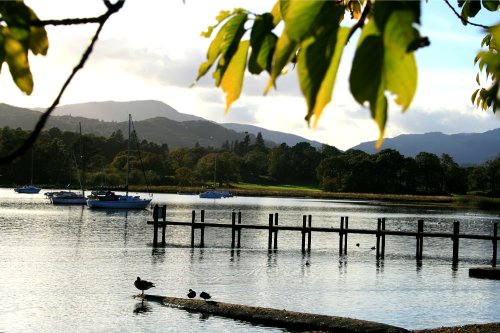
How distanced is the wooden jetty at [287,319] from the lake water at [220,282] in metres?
0.32

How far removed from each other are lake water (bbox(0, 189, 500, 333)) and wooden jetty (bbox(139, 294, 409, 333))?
321 millimetres

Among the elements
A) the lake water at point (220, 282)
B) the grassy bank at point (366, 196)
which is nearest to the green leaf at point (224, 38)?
the lake water at point (220, 282)

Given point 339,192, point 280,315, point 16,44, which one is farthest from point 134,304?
point 339,192

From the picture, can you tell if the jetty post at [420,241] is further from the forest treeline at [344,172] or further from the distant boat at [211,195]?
the distant boat at [211,195]

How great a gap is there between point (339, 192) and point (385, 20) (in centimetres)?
18086

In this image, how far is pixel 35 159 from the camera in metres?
158

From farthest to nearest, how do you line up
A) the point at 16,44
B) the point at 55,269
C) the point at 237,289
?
1. the point at 55,269
2. the point at 237,289
3. the point at 16,44

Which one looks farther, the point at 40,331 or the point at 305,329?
the point at 40,331

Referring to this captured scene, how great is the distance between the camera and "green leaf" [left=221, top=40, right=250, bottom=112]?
1348mm

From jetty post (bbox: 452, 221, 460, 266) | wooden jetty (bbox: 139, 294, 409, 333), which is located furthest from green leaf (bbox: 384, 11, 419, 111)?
jetty post (bbox: 452, 221, 460, 266)

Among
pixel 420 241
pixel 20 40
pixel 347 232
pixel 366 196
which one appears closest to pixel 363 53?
pixel 20 40

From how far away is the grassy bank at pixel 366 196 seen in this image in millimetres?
137750

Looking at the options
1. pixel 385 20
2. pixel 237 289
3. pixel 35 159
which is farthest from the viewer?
pixel 35 159

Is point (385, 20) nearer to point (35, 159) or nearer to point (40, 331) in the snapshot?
point (40, 331)
